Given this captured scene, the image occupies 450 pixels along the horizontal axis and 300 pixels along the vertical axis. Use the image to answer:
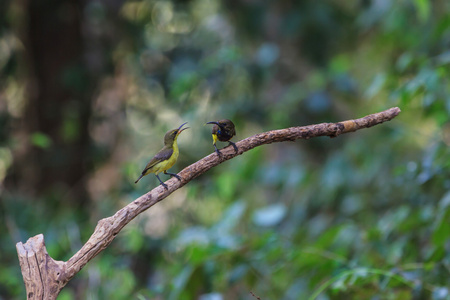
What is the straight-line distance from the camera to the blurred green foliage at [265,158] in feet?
10.5

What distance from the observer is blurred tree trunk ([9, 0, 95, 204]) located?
6.62 meters

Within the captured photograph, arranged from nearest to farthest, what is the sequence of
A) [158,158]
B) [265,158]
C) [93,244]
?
[93,244]
[158,158]
[265,158]

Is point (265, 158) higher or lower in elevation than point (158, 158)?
higher

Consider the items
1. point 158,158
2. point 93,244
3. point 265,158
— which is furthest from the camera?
point 265,158

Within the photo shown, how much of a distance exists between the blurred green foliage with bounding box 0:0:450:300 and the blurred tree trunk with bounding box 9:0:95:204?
14 cm

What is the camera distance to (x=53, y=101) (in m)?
6.80

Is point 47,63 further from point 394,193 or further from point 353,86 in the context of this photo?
point 394,193

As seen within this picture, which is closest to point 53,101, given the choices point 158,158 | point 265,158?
point 265,158

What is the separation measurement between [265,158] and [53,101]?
9.01 feet

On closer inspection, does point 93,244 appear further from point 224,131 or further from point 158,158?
point 224,131

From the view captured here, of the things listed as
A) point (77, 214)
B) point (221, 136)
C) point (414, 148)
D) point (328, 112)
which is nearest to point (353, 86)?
point (328, 112)

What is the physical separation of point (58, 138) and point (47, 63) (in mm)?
998

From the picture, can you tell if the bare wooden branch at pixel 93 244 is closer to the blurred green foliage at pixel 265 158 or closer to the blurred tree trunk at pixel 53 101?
the blurred green foliage at pixel 265 158

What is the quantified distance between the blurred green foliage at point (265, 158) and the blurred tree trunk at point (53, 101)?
0.47 feet
